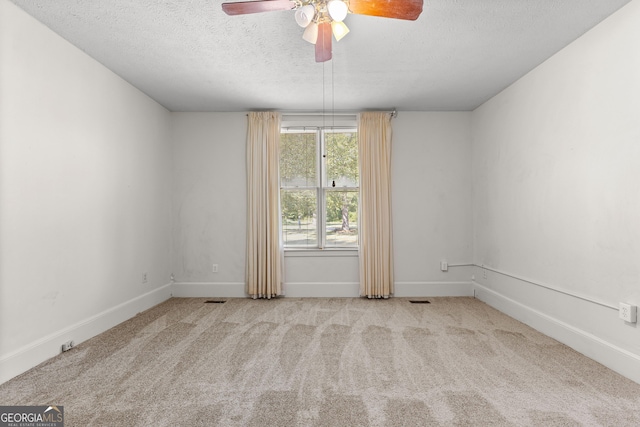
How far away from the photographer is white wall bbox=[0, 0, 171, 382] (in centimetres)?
237

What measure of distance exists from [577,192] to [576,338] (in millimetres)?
1197

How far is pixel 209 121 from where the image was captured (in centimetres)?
482

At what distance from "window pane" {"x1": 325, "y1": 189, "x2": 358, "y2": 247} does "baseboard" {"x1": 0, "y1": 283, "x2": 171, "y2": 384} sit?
7.91ft

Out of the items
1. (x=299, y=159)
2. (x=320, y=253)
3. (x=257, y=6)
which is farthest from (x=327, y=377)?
(x=299, y=159)

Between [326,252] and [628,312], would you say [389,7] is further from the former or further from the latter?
[326,252]

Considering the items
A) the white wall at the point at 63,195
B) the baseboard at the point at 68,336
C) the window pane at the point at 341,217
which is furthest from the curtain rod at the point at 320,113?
the baseboard at the point at 68,336

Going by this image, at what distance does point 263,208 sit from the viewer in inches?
185

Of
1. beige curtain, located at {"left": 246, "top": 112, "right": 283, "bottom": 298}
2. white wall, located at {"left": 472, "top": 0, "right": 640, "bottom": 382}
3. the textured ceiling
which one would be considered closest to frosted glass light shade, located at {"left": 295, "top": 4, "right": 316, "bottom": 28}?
the textured ceiling

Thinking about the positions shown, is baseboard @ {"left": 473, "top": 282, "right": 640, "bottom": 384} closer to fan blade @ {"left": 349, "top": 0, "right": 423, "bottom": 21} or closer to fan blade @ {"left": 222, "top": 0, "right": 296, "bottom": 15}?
fan blade @ {"left": 349, "top": 0, "right": 423, "bottom": 21}

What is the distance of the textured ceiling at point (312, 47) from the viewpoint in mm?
2453

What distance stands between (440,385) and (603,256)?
1.60 m

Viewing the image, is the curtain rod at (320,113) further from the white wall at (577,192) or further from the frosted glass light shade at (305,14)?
the frosted glass light shade at (305,14)

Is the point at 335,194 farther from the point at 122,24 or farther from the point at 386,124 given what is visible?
the point at 122,24

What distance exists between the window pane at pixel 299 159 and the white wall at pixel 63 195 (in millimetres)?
1726
